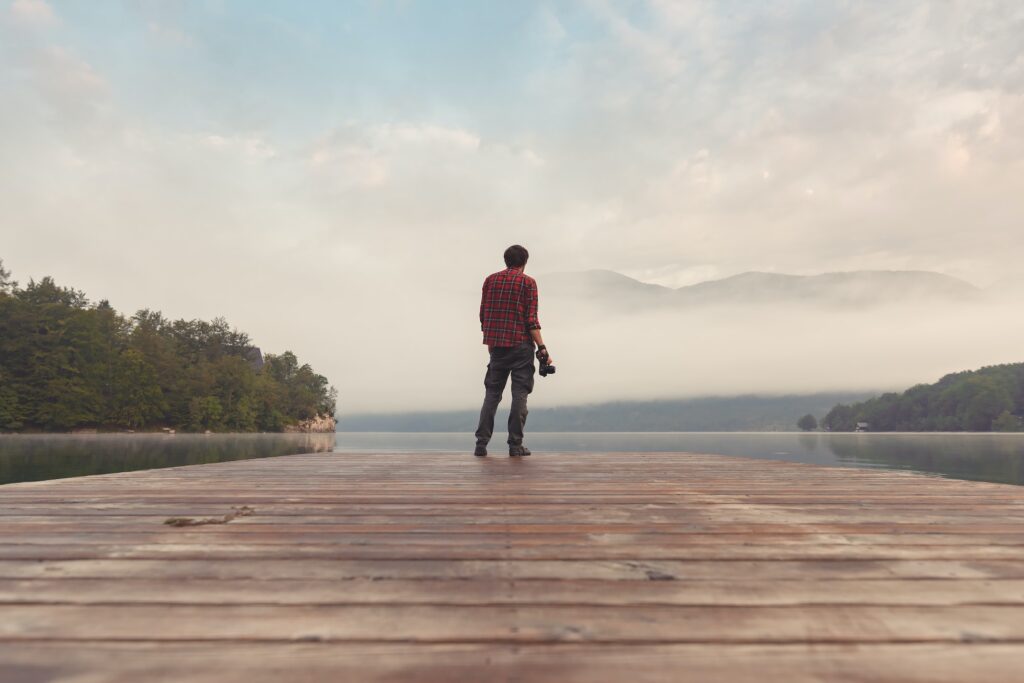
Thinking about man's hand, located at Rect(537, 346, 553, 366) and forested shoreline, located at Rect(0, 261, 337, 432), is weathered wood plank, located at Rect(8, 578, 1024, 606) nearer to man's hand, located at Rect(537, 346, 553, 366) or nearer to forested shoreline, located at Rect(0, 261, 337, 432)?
man's hand, located at Rect(537, 346, 553, 366)

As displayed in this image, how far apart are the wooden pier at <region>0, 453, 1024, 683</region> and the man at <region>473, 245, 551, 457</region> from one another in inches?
149

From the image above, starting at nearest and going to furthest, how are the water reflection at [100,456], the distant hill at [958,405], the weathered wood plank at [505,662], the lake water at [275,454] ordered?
the weathered wood plank at [505,662] → the water reflection at [100,456] → the lake water at [275,454] → the distant hill at [958,405]

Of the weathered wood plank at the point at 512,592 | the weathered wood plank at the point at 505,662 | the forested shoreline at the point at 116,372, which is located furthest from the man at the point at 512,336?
the forested shoreline at the point at 116,372

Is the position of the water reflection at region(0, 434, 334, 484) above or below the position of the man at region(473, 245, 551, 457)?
below

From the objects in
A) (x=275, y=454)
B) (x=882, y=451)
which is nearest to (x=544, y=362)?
(x=275, y=454)

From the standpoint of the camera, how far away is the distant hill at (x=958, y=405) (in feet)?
376

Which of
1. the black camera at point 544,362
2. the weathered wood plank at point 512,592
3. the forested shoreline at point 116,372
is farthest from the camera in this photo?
the forested shoreline at point 116,372

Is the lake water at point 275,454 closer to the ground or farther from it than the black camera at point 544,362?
closer to the ground

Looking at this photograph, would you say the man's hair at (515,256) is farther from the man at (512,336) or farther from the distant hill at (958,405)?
the distant hill at (958,405)

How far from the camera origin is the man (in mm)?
7426

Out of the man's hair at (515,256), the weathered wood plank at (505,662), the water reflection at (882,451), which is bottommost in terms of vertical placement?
the water reflection at (882,451)

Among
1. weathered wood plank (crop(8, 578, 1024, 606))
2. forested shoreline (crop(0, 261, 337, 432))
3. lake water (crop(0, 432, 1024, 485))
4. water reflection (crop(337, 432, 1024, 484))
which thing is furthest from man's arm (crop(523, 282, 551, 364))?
forested shoreline (crop(0, 261, 337, 432))

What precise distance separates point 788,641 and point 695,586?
45 centimetres

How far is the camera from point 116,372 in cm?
7031
